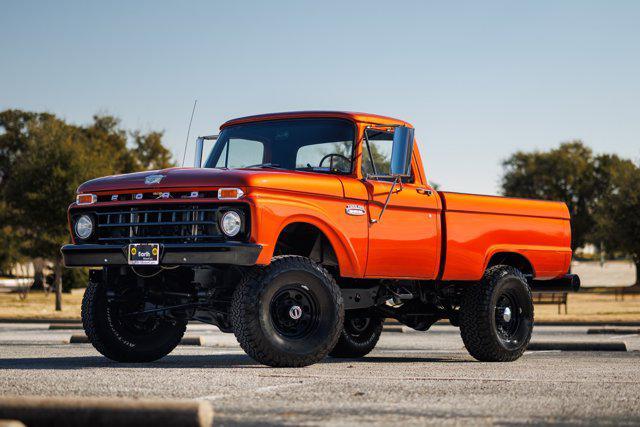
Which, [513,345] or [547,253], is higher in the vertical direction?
[547,253]

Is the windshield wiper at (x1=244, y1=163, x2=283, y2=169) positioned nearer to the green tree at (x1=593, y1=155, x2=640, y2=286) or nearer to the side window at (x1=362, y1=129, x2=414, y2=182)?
the side window at (x1=362, y1=129, x2=414, y2=182)

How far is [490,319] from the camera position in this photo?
12.2m

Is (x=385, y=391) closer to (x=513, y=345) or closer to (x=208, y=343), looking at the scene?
(x=513, y=345)

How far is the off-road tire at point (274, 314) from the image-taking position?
989 centimetres

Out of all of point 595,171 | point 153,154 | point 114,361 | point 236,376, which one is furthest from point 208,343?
point 595,171

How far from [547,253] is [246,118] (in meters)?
4.04

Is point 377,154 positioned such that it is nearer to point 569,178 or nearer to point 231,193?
point 231,193

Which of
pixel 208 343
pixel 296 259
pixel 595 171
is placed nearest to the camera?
pixel 296 259

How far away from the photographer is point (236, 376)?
30.3ft

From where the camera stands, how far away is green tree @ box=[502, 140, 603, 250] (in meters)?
87.5

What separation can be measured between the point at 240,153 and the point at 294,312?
93.5 inches

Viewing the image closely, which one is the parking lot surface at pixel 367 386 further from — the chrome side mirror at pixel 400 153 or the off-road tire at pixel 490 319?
the chrome side mirror at pixel 400 153

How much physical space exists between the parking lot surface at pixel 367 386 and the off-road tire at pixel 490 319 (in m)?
0.23

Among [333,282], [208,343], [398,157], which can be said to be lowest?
[208,343]
